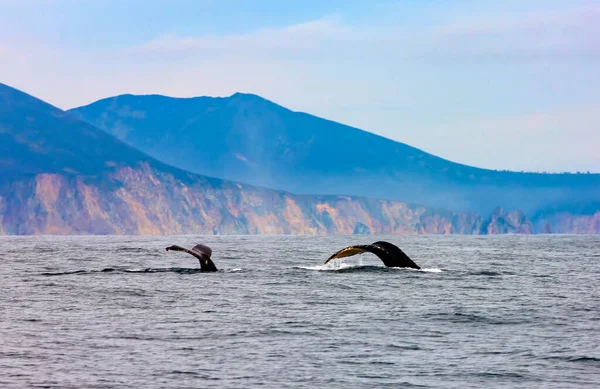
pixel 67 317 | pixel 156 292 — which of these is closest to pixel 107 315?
pixel 67 317

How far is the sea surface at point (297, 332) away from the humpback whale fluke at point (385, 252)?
49.4 inches

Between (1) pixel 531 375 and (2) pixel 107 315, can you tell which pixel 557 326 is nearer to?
(1) pixel 531 375

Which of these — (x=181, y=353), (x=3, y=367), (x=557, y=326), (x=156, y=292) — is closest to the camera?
(x=3, y=367)

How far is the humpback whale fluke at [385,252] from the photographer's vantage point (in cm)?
3697

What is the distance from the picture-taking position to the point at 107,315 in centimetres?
2842

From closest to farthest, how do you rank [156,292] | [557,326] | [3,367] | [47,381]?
[47,381] < [3,367] < [557,326] < [156,292]

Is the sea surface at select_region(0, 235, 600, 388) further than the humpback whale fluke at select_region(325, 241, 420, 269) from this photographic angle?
No

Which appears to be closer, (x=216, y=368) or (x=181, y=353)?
(x=216, y=368)

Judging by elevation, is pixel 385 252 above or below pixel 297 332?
above

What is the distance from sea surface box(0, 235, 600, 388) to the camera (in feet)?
64.8

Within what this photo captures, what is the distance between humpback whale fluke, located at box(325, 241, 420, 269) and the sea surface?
1255 millimetres

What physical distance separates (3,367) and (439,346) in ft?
32.4

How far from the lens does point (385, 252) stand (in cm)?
4278

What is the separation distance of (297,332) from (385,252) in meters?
17.8
